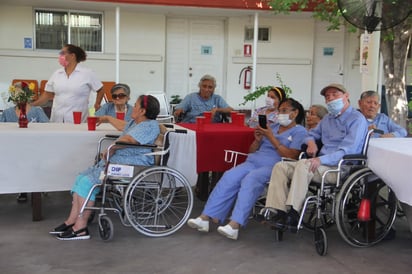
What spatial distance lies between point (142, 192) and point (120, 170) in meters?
0.33

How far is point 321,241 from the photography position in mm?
3570

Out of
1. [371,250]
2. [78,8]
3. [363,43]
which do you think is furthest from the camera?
[78,8]

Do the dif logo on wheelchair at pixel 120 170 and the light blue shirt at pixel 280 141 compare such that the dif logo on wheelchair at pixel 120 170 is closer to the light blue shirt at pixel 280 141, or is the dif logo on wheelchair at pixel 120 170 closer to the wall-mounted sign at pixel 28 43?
the light blue shirt at pixel 280 141

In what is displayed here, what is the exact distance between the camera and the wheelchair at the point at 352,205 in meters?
3.50

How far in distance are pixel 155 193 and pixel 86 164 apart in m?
0.62

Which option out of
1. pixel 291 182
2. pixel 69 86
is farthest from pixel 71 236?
pixel 69 86

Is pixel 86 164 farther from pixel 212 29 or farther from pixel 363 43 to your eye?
pixel 212 29

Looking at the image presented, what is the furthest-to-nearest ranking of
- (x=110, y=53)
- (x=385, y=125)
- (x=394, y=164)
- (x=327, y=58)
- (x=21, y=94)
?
Result: (x=327, y=58)
(x=110, y=53)
(x=385, y=125)
(x=21, y=94)
(x=394, y=164)

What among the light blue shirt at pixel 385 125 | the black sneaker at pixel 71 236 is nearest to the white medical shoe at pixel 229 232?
the black sneaker at pixel 71 236

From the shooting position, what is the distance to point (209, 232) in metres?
4.04

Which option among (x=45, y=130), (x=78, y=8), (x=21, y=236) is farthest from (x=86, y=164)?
(x=78, y=8)

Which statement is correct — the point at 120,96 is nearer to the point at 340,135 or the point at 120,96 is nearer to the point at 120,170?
the point at 120,170

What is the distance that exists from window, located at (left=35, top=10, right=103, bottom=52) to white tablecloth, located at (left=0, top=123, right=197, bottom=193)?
6.25 metres

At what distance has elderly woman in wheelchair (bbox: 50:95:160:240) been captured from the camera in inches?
147
